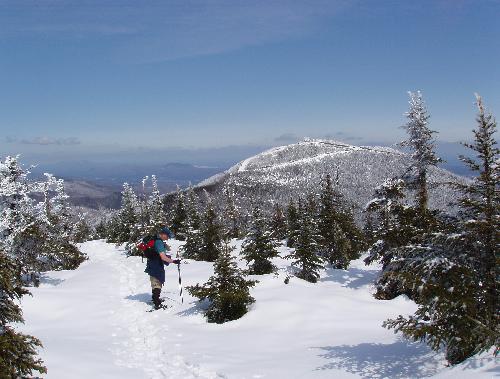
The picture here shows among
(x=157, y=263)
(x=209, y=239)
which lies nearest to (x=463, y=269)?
(x=157, y=263)

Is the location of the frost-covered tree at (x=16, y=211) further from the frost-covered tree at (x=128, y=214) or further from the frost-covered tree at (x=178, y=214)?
the frost-covered tree at (x=178, y=214)

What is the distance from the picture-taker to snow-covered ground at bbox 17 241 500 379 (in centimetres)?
771

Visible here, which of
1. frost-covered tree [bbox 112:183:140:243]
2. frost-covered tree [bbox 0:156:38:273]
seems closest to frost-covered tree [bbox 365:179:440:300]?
frost-covered tree [bbox 0:156:38:273]

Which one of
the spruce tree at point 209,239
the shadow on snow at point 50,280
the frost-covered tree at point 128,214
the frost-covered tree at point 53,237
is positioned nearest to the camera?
the shadow on snow at point 50,280

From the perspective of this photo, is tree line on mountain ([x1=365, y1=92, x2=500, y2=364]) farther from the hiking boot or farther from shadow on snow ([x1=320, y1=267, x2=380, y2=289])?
shadow on snow ([x1=320, y1=267, x2=380, y2=289])

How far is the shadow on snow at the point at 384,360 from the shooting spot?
287 inches

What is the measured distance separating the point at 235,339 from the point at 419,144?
23053 mm

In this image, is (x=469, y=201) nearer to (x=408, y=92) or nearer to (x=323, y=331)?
(x=323, y=331)

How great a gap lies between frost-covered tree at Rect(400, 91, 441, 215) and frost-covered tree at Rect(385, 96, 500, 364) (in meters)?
20.6

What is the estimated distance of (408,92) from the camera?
29469 millimetres

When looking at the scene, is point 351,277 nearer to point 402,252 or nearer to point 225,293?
point 225,293

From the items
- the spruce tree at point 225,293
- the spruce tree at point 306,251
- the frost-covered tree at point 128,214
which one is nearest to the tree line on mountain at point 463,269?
the spruce tree at point 225,293

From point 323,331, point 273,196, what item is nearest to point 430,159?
point 323,331

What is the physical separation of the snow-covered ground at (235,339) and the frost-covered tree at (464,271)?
629mm
